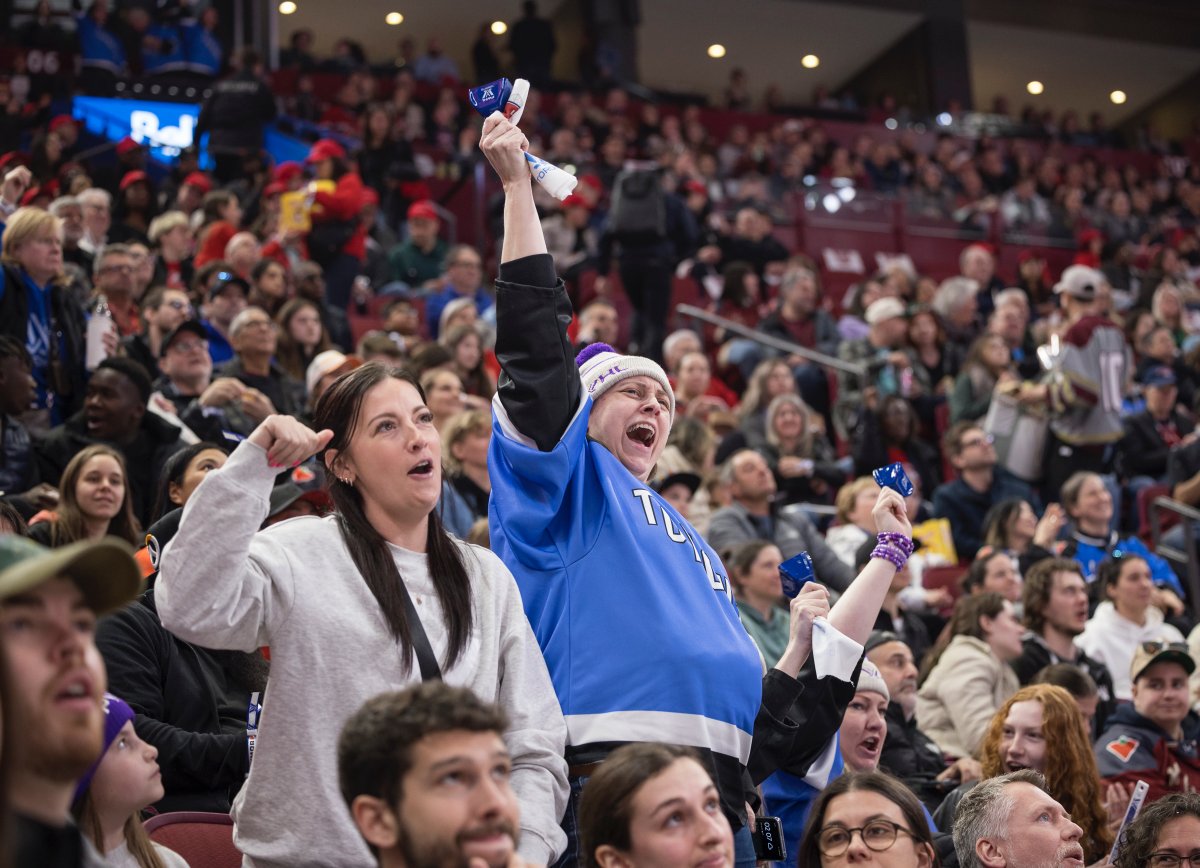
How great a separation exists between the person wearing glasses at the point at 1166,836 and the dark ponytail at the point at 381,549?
2239mm

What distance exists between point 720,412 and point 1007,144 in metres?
12.5

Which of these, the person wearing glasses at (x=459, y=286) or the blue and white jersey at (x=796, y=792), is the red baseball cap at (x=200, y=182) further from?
the blue and white jersey at (x=796, y=792)

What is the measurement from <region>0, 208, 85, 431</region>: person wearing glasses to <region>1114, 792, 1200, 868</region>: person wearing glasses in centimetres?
446

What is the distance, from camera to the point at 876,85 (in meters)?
23.8

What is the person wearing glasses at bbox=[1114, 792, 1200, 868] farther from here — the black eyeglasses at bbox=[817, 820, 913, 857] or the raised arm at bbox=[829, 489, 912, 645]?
the raised arm at bbox=[829, 489, 912, 645]

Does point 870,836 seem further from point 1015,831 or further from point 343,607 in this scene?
point 343,607

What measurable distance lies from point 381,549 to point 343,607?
16 centimetres

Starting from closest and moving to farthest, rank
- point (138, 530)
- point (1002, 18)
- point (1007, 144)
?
point (138, 530) → point (1007, 144) → point (1002, 18)

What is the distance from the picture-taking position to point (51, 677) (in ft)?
5.77

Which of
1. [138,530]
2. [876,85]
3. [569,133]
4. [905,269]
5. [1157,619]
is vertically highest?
[876,85]

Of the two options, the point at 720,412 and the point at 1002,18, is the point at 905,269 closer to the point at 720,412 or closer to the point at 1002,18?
the point at 720,412

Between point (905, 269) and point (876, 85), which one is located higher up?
point (876, 85)

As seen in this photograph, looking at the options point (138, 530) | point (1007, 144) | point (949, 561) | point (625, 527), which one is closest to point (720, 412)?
point (949, 561)

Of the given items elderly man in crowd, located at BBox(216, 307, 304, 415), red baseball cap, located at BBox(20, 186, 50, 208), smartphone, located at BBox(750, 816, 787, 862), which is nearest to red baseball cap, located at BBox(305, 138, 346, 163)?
red baseball cap, located at BBox(20, 186, 50, 208)
